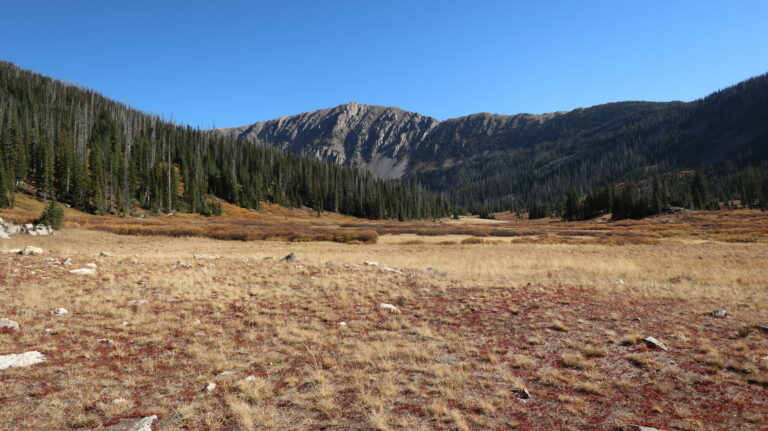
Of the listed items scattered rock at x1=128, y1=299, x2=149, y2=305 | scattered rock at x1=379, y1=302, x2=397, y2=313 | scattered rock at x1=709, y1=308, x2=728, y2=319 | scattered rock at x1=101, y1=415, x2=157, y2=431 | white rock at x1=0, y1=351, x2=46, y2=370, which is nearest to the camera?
scattered rock at x1=101, y1=415, x2=157, y2=431

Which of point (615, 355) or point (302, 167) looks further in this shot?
point (302, 167)

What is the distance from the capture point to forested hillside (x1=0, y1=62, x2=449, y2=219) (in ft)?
234

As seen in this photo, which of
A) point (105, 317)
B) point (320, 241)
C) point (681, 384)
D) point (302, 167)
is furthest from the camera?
point (302, 167)

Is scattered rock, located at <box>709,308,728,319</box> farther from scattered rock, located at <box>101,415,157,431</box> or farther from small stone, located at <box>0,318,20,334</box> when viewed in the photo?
small stone, located at <box>0,318,20,334</box>

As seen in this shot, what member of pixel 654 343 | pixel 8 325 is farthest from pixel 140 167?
pixel 654 343

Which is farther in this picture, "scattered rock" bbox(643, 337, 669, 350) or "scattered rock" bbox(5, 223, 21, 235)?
"scattered rock" bbox(5, 223, 21, 235)

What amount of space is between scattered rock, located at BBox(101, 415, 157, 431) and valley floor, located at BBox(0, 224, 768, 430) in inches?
3.1

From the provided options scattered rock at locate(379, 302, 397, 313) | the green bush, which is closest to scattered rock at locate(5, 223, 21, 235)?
the green bush

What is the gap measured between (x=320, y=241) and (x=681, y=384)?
38.0 m

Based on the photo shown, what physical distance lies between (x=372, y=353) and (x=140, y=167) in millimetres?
105254

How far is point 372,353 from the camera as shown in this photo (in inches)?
301

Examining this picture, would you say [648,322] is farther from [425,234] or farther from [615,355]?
[425,234]

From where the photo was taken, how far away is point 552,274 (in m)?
19.4

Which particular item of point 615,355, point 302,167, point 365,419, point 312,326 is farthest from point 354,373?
point 302,167
